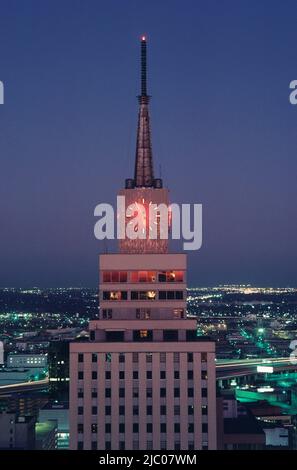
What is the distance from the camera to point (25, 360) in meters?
41.3

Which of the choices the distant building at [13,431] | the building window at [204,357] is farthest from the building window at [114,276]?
the distant building at [13,431]

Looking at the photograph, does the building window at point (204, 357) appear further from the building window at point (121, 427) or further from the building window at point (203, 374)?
the building window at point (121, 427)

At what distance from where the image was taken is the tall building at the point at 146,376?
45.2 ft

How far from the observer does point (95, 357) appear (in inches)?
556

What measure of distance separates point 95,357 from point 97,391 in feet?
1.94

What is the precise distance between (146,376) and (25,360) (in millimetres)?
28317

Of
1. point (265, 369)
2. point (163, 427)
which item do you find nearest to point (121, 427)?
point (163, 427)

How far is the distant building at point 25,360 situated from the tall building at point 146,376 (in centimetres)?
2687

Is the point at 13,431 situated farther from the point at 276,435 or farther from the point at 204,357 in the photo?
the point at 204,357

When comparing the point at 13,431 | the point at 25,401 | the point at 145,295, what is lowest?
the point at 25,401

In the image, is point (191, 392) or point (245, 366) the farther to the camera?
point (245, 366)

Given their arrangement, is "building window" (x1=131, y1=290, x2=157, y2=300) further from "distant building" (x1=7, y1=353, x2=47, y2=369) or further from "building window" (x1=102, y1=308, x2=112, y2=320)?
"distant building" (x1=7, y1=353, x2=47, y2=369)
